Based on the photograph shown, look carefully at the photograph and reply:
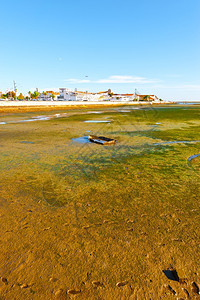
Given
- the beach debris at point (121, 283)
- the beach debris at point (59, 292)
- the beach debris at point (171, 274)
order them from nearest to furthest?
the beach debris at point (59, 292) < the beach debris at point (121, 283) < the beach debris at point (171, 274)

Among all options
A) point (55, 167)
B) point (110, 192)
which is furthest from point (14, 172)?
point (110, 192)

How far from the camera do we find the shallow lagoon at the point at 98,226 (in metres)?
2.73

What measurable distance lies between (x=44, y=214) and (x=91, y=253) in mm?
1605

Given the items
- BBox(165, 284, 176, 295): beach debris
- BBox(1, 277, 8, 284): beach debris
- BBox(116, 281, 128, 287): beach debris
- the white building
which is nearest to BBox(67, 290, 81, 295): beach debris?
BBox(116, 281, 128, 287): beach debris

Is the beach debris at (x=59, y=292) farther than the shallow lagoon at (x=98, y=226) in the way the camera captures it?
No

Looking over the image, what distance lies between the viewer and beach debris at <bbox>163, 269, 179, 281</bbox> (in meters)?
2.77

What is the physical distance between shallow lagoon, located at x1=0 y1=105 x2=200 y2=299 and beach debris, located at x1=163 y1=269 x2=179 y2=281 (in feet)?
0.26

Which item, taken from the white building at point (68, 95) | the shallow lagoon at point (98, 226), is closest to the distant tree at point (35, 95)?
the white building at point (68, 95)

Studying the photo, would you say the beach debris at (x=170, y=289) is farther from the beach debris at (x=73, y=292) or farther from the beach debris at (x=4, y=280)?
the beach debris at (x=4, y=280)

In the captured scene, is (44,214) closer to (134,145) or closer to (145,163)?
(145,163)

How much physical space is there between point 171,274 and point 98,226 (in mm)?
1579

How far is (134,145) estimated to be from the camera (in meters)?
11.1

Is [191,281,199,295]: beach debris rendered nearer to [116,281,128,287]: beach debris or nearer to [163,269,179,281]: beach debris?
[163,269,179,281]: beach debris

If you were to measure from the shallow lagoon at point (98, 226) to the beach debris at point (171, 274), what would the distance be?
8 centimetres
